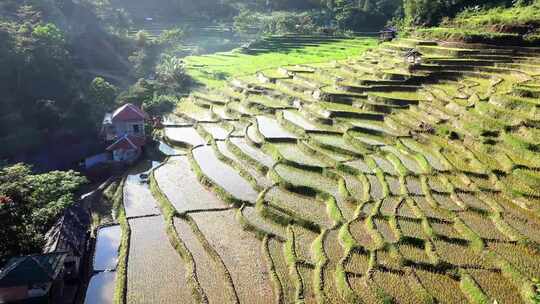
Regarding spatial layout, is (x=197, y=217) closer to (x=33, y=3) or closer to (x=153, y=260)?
(x=153, y=260)

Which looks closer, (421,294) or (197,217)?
(421,294)

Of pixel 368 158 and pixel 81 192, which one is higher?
pixel 368 158

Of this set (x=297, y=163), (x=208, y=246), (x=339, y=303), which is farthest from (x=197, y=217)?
(x=339, y=303)

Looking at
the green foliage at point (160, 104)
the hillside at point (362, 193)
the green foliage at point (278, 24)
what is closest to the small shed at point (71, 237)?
the hillside at point (362, 193)

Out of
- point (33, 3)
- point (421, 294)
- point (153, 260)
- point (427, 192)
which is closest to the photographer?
point (421, 294)

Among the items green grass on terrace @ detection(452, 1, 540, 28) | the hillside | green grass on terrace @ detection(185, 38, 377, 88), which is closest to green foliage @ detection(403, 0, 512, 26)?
green grass on terrace @ detection(452, 1, 540, 28)

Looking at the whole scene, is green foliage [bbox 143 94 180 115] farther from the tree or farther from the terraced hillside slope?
the tree

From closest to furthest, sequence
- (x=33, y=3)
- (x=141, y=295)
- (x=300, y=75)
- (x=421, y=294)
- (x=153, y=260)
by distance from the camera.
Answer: (x=421, y=294) → (x=141, y=295) → (x=153, y=260) → (x=300, y=75) → (x=33, y=3)
